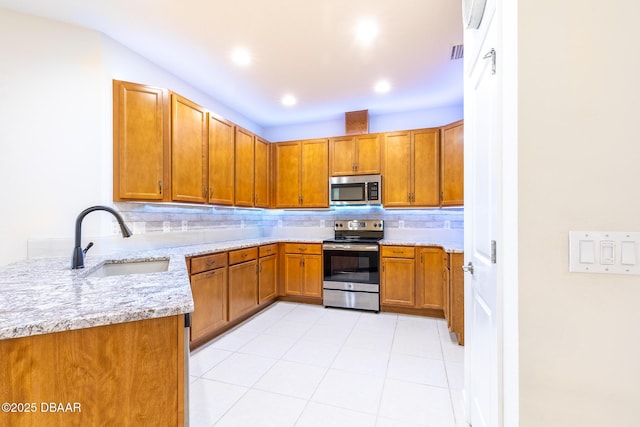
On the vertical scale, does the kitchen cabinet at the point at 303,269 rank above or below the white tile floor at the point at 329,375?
above

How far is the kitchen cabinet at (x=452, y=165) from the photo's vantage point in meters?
3.18

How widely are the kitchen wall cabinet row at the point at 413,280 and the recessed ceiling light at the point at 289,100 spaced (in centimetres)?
229

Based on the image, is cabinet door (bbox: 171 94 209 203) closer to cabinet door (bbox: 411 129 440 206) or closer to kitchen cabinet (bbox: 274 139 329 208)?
kitchen cabinet (bbox: 274 139 329 208)

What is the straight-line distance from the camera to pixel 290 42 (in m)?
2.39

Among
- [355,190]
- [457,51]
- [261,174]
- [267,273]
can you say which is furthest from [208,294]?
[457,51]

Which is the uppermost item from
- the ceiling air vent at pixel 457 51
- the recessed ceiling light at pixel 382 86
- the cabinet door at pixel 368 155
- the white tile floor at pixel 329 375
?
the recessed ceiling light at pixel 382 86

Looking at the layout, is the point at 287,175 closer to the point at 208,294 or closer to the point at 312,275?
the point at 312,275

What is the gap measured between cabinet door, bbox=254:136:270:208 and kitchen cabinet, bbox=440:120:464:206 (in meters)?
2.48

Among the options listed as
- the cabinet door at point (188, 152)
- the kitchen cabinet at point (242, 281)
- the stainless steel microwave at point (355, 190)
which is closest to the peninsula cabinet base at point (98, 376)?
the cabinet door at point (188, 152)

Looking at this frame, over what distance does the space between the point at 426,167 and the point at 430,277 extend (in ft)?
4.67

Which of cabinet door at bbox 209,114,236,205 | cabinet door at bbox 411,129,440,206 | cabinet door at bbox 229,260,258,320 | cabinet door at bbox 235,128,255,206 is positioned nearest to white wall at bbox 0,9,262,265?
cabinet door at bbox 209,114,236,205

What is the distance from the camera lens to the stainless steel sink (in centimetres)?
195
